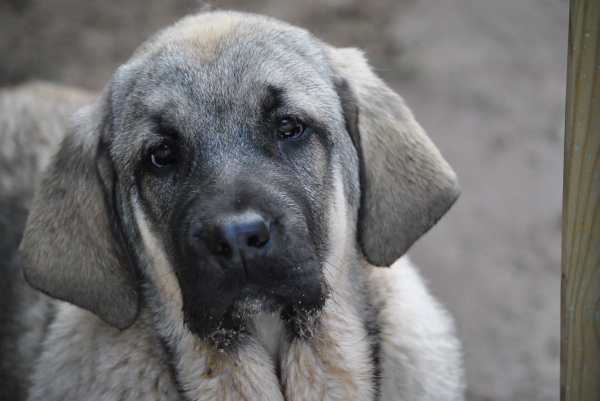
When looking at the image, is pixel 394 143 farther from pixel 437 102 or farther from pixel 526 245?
pixel 437 102

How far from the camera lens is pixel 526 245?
579 centimetres

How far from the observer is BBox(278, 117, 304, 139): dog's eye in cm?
322

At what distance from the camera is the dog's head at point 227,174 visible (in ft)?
9.52

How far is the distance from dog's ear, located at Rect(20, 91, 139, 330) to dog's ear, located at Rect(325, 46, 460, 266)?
3.99 feet

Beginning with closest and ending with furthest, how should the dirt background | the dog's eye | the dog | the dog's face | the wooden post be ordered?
the wooden post
the dog's face
the dog
the dog's eye
the dirt background

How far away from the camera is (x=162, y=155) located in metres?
3.21

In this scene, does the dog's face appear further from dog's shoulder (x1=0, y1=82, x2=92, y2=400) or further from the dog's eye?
dog's shoulder (x1=0, y1=82, x2=92, y2=400)

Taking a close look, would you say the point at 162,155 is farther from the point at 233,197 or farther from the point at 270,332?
the point at 270,332

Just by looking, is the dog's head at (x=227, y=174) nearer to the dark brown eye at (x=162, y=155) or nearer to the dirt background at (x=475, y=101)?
the dark brown eye at (x=162, y=155)

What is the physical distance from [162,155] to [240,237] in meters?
0.76

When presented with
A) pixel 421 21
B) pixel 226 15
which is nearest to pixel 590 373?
pixel 226 15

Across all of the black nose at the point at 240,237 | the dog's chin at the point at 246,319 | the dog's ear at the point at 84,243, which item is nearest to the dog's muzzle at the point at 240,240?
the black nose at the point at 240,237

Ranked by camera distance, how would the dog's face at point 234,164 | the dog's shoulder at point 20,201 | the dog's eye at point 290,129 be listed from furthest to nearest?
the dog's shoulder at point 20,201 → the dog's eye at point 290,129 → the dog's face at point 234,164

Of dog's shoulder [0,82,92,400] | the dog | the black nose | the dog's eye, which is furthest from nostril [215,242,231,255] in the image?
dog's shoulder [0,82,92,400]
